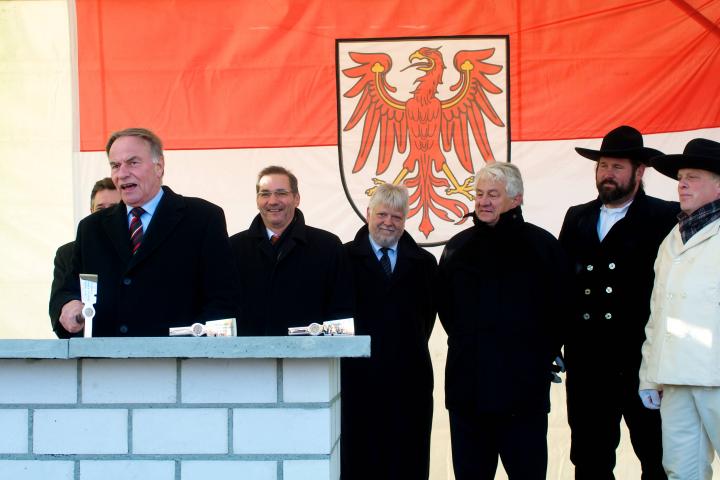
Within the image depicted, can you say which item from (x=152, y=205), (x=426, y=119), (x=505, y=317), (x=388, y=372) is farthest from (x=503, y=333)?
(x=152, y=205)

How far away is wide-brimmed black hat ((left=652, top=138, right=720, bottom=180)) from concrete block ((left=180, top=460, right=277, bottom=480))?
207cm

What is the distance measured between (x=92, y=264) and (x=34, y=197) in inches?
79.8

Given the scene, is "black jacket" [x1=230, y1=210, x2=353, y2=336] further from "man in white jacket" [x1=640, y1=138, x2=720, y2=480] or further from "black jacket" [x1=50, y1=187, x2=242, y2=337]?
"man in white jacket" [x1=640, y1=138, x2=720, y2=480]

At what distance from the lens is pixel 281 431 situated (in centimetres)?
232

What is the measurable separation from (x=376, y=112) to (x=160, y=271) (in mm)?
2230

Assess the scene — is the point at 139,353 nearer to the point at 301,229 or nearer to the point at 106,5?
the point at 301,229

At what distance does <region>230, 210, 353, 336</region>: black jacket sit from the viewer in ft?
13.3

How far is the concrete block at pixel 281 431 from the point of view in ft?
7.59

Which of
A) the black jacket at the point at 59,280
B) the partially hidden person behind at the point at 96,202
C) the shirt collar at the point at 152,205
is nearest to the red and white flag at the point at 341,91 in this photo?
the partially hidden person behind at the point at 96,202

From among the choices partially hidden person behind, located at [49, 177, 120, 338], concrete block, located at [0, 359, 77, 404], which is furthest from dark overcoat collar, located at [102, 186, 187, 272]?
partially hidden person behind, located at [49, 177, 120, 338]

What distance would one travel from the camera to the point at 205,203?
124 inches

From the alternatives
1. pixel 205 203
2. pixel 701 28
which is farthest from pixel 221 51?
pixel 701 28

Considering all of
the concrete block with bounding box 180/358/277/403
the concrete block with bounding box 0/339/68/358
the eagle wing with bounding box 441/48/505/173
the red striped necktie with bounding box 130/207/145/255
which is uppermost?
the eagle wing with bounding box 441/48/505/173

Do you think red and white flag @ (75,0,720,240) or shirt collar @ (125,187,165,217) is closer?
shirt collar @ (125,187,165,217)
